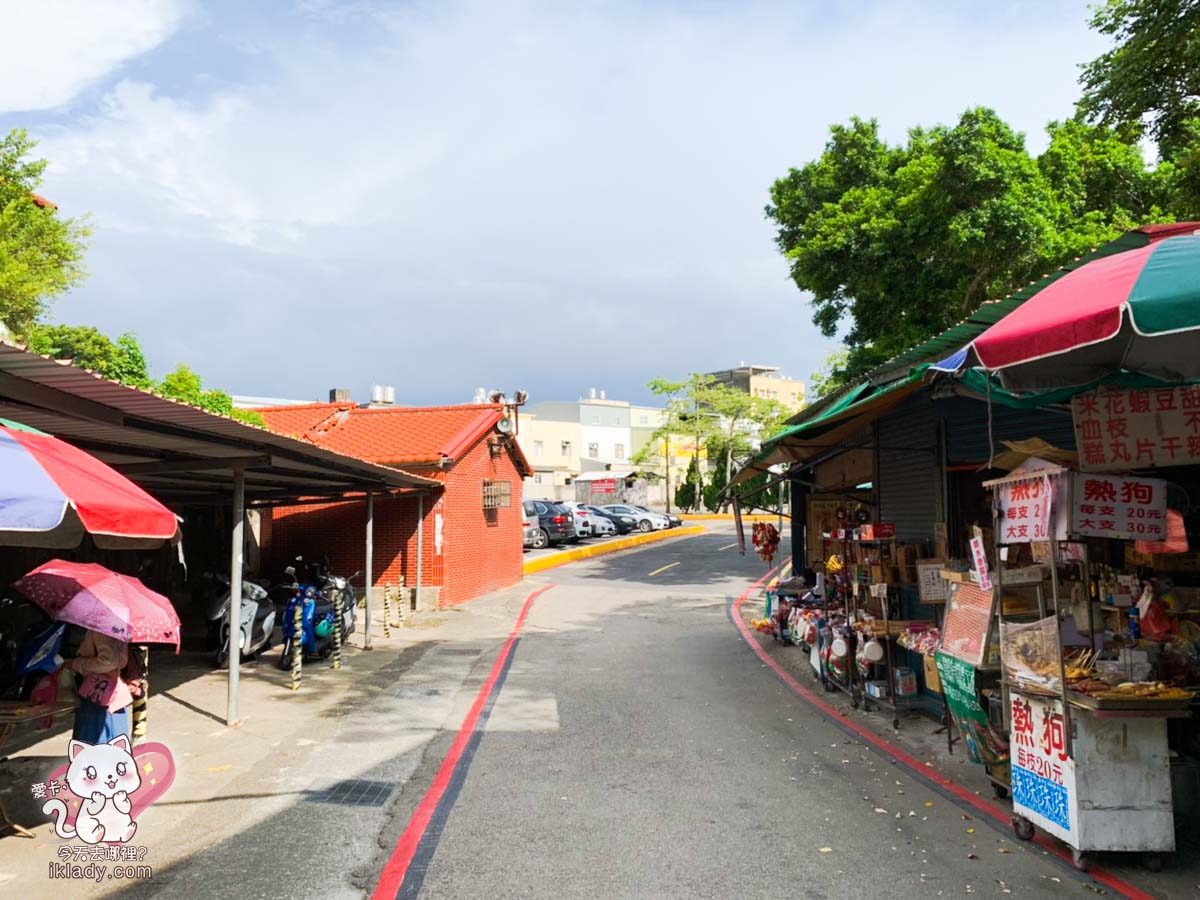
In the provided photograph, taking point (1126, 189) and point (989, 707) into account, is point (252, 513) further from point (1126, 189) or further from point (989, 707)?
point (1126, 189)

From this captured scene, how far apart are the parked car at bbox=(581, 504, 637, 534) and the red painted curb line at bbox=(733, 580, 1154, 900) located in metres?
23.8

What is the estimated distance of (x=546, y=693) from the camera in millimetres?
9961

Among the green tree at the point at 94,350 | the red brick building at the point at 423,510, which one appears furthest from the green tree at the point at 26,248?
the red brick building at the point at 423,510

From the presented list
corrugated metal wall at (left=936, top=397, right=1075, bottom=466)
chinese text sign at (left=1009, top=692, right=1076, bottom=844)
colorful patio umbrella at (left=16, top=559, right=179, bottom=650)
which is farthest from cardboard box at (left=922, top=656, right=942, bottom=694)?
colorful patio umbrella at (left=16, top=559, right=179, bottom=650)

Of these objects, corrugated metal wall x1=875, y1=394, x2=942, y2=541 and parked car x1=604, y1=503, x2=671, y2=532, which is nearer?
corrugated metal wall x1=875, y1=394, x2=942, y2=541

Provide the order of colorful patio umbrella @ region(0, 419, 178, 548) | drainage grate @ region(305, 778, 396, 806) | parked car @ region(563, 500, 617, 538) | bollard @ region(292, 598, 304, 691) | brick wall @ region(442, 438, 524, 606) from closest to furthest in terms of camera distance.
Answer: colorful patio umbrella @ region(0, 419, 178, 548) < drainage grate @ region(305, 778, 396, 806) < bollard @ region(292, 598, 304, 691) < brick wall @ region(442, 438, 524, 606) < parked car @ region(563, 500, 617, 538)

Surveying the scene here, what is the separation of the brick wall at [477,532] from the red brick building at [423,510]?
24 millimetres

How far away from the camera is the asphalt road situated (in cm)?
477

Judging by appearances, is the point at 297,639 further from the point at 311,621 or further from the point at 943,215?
the point at 943,215

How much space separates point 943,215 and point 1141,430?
13.3m

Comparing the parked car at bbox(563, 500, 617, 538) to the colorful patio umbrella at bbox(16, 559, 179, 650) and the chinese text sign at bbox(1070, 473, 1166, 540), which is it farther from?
the chinese text sign at bbox(1070, 473, 1166, 540)

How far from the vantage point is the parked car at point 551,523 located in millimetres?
31641

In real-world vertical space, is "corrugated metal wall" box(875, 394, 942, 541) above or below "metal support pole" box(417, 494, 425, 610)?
above

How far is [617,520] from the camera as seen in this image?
3725cm
